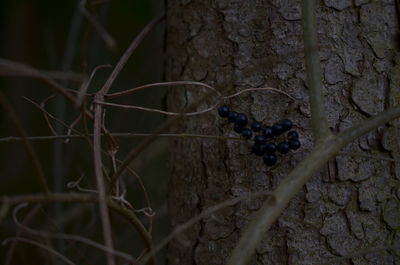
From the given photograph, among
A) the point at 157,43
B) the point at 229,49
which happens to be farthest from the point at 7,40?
the point at 229,49

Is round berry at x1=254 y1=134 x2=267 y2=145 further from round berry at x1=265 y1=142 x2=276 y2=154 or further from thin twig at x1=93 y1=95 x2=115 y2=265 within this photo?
thin twig at x1=93 y1=95 x2=115 y2=265

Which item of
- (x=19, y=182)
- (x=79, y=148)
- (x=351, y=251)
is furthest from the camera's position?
(x=19, y=182)

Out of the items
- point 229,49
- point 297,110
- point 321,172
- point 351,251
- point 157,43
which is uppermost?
point 157,43

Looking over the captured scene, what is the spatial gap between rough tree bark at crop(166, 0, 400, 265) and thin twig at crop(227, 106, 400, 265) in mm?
212

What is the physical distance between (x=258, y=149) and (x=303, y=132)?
0.33 ft

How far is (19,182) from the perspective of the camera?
290 cm

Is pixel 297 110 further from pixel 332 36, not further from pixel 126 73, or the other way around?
pixel 126 73

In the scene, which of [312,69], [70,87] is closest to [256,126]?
[312,69]

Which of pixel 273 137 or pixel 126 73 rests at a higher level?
pixel 126 73

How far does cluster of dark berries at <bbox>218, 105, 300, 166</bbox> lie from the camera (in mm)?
1261

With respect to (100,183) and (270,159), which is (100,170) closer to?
(100,183)

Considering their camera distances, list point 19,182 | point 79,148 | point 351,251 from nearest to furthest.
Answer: point 351,251, point 79,148, point 19,182

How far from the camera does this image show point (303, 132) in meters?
1.29

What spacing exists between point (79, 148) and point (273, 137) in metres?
1.55
